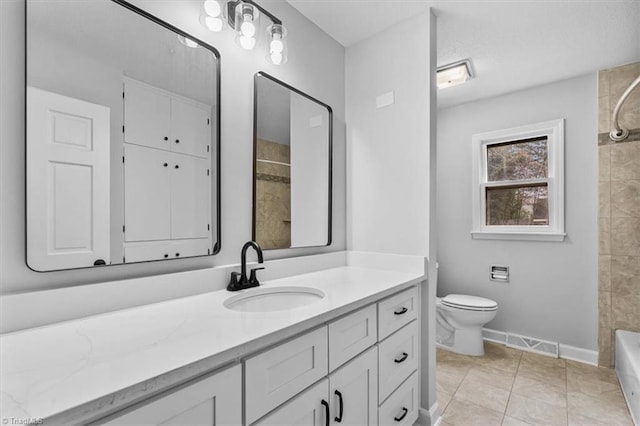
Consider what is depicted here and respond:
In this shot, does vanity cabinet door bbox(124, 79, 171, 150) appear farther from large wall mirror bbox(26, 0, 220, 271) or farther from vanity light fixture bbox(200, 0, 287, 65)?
vanity light fixture bbox(200, 0, 287, 65)

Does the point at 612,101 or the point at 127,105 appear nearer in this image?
the point at 127,105

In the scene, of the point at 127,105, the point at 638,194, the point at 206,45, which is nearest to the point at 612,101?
the point at 638,194

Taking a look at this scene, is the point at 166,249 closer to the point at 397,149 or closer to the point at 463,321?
the point at 397,149

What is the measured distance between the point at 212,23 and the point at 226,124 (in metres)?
0.41

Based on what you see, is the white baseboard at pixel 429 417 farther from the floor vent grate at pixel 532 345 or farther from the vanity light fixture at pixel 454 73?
the vanity light fixture at pixel 454 73

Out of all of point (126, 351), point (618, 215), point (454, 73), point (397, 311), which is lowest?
point (397, 311)

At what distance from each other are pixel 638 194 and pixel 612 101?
30.0 inches

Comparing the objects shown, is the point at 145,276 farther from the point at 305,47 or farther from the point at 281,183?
the point at 305,47

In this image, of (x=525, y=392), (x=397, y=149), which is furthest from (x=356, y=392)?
(x=525, y=392)

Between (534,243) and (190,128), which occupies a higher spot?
(190,128)

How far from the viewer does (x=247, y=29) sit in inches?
52.7

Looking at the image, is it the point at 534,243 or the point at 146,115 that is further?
the point at 534,243

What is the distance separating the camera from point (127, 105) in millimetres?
1076

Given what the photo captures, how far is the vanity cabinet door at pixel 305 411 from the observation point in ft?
2.75
